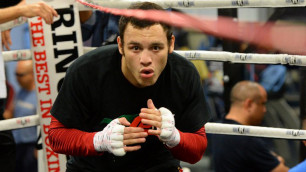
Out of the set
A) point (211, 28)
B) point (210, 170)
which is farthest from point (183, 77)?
point (210, 170)

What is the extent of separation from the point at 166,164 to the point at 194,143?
24 centimetres

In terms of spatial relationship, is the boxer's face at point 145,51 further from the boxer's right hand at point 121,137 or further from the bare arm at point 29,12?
the bare arm at point 29,12

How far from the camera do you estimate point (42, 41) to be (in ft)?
11.7

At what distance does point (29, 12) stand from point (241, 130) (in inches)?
57.7

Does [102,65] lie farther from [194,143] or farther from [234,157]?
[234,157]

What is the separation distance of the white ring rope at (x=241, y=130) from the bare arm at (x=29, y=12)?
2.13 ft

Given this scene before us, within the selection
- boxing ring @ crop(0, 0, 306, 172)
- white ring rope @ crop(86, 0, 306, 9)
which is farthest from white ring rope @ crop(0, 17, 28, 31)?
white ring rope @ crop(86, 0, 306, 9)

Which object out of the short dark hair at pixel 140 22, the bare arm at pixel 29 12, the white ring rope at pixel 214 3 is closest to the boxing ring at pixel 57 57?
the white ring rope at pixel 214 3

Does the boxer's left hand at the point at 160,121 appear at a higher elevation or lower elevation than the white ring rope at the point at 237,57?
lower

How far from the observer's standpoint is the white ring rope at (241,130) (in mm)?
3473

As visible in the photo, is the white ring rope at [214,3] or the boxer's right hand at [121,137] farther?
the white ring rope at [214,3]

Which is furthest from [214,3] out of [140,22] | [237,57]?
[140,22]

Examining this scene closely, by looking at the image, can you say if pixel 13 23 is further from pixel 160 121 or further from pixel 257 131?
pixel 257 131

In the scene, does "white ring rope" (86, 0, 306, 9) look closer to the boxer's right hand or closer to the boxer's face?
the boxer's face
